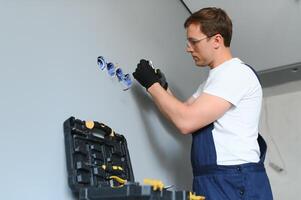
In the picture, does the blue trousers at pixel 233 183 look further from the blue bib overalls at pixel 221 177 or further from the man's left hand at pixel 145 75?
the man's left hand at pixel 145 75

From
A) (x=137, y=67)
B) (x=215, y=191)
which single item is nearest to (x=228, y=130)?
(x=215, y=191)

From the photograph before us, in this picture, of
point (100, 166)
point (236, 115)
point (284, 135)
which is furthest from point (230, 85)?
point (284, 135)

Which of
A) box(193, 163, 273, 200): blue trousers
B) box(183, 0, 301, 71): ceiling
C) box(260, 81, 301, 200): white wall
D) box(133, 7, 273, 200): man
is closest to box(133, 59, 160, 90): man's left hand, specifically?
box(133, 7, 273, 200): man

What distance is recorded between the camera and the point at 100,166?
1.18 metres

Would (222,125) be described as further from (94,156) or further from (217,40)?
(94,156)

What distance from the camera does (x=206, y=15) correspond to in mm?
1517

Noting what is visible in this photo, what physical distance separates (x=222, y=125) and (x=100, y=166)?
46 centimetres

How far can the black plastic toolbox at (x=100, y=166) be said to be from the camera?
0.91m

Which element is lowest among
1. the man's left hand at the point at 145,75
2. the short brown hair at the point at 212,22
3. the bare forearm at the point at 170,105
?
the bare forearm at the point at 170,105

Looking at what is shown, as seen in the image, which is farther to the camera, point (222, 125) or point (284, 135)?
point (284, 135)

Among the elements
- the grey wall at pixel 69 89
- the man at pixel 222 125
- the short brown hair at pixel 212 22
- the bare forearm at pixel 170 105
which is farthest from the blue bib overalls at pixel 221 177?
the short brown hair at pixel 212 22

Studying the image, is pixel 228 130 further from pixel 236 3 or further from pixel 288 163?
pixel 288 163

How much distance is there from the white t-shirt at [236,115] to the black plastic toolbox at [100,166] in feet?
1.07

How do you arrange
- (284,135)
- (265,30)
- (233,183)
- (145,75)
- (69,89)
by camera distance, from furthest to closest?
1. (284,135)
2. (265,30)
3. (145,75)
4. (233,183)
5. (69,89)
